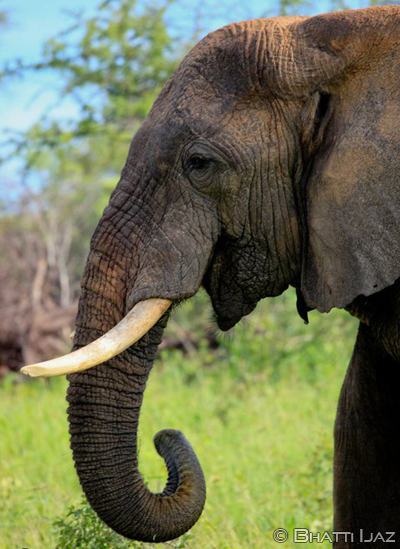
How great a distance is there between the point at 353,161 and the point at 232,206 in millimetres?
423

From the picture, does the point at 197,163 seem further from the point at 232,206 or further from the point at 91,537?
the point at 91,537

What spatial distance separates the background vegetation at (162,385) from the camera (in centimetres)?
502

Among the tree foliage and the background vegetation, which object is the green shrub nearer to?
the background vegetation

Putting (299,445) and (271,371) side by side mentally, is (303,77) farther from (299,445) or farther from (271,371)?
(271,371)

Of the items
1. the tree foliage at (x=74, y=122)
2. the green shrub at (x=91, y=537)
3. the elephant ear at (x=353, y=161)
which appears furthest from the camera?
the tree foliage at (x=74, y=122)

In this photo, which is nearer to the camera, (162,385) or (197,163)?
(197,163)

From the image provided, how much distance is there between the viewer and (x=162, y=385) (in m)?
8.96

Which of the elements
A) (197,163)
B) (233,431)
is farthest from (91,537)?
(233,431)

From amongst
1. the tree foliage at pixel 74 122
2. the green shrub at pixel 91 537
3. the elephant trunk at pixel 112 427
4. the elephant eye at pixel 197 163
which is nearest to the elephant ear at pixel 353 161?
the elephant eye at pixel 197 163

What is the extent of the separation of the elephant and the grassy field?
487mm

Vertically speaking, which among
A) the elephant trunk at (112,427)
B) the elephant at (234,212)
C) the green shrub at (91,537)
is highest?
the elephant at (234,212)

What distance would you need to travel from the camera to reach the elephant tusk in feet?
8.95

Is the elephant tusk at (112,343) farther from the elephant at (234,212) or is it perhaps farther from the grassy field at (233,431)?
the grassy field at (233,431)

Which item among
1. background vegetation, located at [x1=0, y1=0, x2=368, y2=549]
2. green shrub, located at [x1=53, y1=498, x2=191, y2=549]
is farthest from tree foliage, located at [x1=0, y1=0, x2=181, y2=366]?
green shrub, located at [x1=53, y1=498, x2=191, y2=549]
